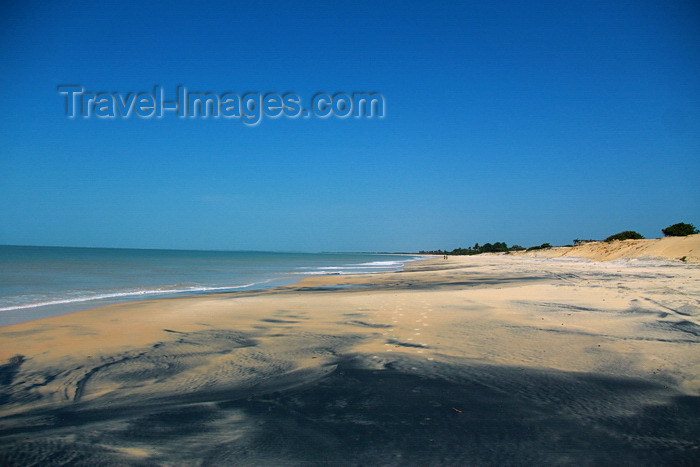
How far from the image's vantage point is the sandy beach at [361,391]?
3340mm

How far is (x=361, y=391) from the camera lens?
4727 mm

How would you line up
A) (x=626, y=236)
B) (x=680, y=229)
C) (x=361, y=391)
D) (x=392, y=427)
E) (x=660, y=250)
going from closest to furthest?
(x=392, y=427), (x=361, y=391), (x=660, y=250), (x=680, y=229), (x=626, y=236)

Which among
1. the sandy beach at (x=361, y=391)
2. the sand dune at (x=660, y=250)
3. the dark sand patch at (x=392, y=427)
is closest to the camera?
the dark sand patch at (x=392, y=427)

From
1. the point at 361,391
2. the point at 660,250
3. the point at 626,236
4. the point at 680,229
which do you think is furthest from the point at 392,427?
the point at 626,236

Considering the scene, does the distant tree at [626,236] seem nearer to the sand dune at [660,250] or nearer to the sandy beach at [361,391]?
the sand dune at [660,250]

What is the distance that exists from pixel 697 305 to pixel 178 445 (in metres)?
11.6

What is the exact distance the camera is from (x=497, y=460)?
317cm

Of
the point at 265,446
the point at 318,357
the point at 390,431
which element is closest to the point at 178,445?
the point at 265,446

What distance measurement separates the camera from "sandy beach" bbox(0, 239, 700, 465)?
11.0 ft

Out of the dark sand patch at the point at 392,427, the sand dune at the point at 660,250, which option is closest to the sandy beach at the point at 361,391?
the dark sand patch at the point at 392,427

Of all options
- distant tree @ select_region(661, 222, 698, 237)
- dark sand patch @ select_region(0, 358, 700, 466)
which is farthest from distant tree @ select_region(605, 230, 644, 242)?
dark sand patch @ select_region(0, 358, 700, 466)

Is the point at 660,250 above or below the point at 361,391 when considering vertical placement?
above

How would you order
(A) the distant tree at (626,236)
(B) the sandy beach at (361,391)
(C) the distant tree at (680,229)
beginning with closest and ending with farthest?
(B) the sandy beach at (361,391), (C) the distant tree at (680,229), (A) the distant tree at (626,236)

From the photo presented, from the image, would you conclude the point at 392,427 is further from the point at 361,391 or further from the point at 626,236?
the point at 626,236
